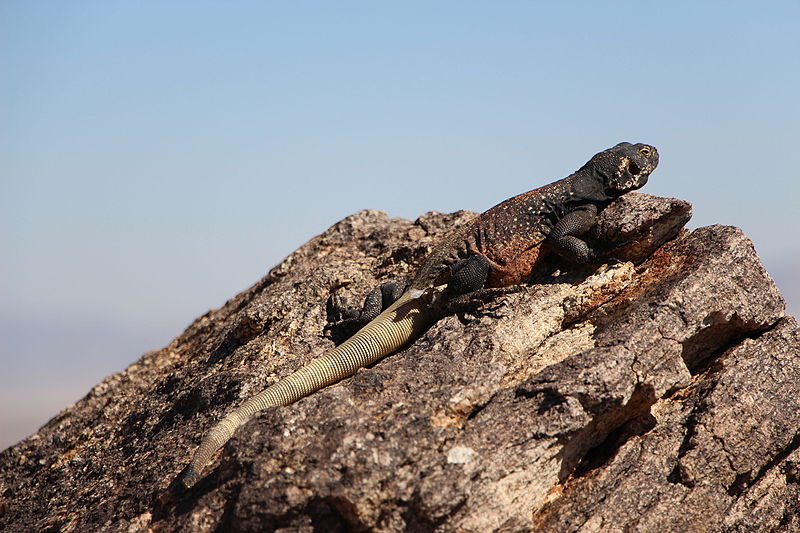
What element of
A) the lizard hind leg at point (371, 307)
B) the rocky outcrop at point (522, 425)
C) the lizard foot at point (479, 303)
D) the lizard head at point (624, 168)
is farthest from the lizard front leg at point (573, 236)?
the lizard hind leg at point (371, 307)

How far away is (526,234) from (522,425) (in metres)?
2.75

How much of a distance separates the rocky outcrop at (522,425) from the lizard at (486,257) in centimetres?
29

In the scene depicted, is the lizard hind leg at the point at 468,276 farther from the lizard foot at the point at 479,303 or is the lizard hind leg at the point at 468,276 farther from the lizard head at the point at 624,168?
the lizard head at the point at 624,168

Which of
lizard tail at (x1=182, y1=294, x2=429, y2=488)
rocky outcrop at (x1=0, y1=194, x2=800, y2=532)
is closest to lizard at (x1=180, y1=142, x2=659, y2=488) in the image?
lizard tail at (x1=182, y1=294, x2=429, y2=488)

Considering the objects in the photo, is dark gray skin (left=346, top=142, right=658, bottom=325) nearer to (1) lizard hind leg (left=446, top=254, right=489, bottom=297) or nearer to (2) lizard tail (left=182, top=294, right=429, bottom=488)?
(1) lizard hind leg (left=446, top=254, right=489, bottom=297)

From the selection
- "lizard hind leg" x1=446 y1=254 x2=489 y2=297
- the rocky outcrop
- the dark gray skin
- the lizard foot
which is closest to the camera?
the rocky outcrop

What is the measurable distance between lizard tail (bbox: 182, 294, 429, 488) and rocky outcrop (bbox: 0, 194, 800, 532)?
37 centimetres

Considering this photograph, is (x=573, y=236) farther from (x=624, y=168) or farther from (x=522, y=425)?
(x=522, y=425)

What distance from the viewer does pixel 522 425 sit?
463cm

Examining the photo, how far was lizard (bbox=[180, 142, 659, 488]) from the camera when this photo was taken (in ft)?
20.3

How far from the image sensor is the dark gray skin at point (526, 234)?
6.67 metres

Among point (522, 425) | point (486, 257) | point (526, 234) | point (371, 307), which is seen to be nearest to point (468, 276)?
point (486, 257)

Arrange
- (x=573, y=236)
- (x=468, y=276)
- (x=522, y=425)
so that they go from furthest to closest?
(x=573, y=236) < (x=468, y=276) < (x=522, y=425)

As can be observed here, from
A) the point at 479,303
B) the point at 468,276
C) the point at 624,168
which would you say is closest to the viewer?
the point at 479,303
